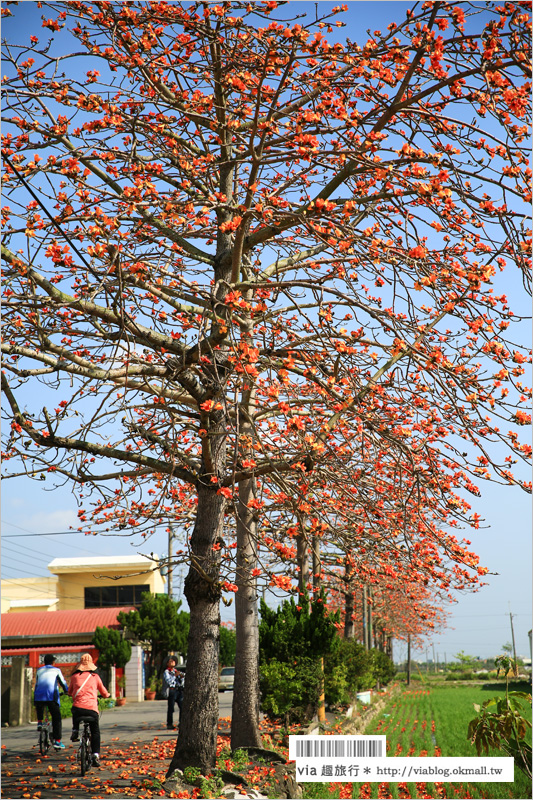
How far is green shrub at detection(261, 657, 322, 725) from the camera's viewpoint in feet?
41.1

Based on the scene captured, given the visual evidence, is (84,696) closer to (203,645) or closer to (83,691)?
(83,691)

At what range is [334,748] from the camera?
648 centimetres

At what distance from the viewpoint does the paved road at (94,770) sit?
296 inches

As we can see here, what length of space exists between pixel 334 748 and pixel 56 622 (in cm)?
2373

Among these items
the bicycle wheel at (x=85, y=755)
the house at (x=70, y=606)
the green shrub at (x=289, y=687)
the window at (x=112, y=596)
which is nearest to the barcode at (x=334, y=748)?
the bicycle wheel at (x=85, y=755)

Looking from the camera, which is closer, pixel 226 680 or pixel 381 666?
pixel 381 666

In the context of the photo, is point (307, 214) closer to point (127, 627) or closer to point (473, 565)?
point (473, 565)

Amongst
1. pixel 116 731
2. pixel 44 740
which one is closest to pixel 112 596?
pixel 116 731

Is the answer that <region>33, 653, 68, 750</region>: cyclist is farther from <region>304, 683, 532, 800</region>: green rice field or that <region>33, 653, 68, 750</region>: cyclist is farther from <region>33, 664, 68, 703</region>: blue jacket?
<region>304, 683, 532, 800</region>: green rice field

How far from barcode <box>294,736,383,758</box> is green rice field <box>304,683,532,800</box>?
2.34 meters

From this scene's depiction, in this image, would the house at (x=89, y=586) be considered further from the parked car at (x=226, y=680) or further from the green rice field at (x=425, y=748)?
the green rice field at (x=425, y=748)

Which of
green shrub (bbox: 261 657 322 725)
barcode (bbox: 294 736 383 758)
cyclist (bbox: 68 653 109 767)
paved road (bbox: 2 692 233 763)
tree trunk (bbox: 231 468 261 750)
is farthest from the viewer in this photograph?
green shrub (bbox: 261 657 322 725)

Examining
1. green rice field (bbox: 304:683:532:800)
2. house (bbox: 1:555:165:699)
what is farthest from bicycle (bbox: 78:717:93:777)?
house (bbox: 1:555:165:699)

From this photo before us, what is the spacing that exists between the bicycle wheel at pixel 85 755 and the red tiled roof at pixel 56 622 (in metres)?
18.8
